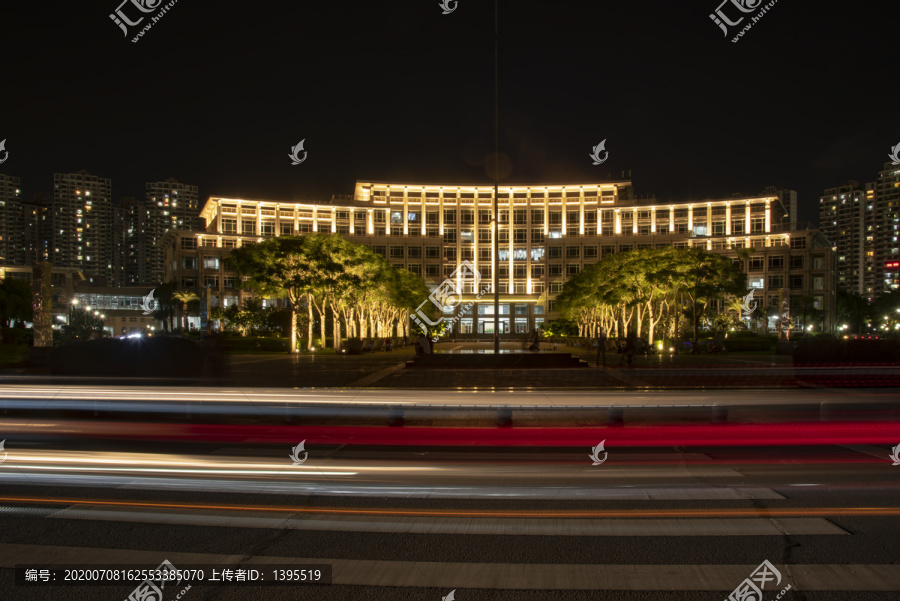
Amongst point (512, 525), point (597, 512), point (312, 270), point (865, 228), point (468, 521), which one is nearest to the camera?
point (512, 525)

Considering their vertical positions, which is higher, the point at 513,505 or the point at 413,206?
the point at 413,206

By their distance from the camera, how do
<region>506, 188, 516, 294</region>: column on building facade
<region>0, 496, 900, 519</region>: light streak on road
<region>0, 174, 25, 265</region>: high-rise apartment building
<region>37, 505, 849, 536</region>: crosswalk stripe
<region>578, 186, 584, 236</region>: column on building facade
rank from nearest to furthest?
<region>37, 505, 849, 536</region>: crosswalk stripe, <region>0, 496, 900, 519</region>: light streak on road, <region>578, 186, 584, 236</region>: column on building facade, <region>506, 188, 516, 294</region>: column on building facade, <region>0, 174, 25, 265</region>: high-rise apartment building

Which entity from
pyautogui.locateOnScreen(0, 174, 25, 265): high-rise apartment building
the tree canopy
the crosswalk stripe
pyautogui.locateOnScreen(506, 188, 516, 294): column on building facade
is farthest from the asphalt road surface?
pyautogui.locateOnScreen(0, 174, 25, 265): high-rise apartment building

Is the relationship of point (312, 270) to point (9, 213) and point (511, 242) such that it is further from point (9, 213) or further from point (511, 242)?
point (9, 213)

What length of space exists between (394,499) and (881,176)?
214m

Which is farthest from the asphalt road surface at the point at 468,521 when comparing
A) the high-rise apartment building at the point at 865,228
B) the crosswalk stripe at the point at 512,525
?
the high-rise apartment building at the point at 865,228

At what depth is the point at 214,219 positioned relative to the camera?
10294 cm

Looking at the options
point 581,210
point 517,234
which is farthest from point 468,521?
point 581,210

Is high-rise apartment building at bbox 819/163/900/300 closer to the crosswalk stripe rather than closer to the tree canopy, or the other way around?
the tree canopy

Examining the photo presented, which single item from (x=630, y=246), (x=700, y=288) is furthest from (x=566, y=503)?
(x=630, y=246)

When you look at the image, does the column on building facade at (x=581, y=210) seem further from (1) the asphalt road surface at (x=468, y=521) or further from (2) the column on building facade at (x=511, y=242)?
(1) the asphalt road surface at (x=468, y=521)

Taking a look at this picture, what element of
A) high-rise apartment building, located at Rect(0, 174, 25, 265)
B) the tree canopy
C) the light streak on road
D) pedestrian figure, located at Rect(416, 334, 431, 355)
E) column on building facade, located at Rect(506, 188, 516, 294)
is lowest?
the light streak on road

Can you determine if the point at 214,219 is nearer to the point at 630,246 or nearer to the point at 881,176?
the point at 630,246

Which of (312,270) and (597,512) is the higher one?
(312,270)
